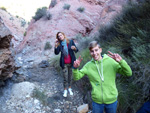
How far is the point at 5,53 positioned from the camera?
3459mm

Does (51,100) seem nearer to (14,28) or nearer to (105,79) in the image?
(105,79)

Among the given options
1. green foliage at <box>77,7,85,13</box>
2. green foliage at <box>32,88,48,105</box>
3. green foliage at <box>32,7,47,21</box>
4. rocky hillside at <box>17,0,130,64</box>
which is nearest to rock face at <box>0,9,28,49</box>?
green foliage at <box>32,7,47,21</box>

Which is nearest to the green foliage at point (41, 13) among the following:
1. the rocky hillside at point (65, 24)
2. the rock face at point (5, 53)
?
the rocky hillside at point (65, 24)

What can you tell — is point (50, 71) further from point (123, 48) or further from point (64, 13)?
point (64, 13)

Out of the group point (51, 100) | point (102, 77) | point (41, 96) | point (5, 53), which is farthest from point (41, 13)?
point (102, 77)

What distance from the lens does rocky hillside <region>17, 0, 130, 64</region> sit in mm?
9163

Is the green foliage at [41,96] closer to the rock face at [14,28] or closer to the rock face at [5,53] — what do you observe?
the rock face at [5,53]

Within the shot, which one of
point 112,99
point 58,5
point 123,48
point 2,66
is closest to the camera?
point 112,99

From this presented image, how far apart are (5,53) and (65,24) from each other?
305 inches

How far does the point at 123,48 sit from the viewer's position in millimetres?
4215

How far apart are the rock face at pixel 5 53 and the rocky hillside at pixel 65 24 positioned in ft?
14.2

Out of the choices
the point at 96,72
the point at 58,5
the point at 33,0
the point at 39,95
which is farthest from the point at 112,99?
the point at 33,0

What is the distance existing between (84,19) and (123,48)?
7771 millimetres

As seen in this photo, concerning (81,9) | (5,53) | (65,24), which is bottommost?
(65,24)
